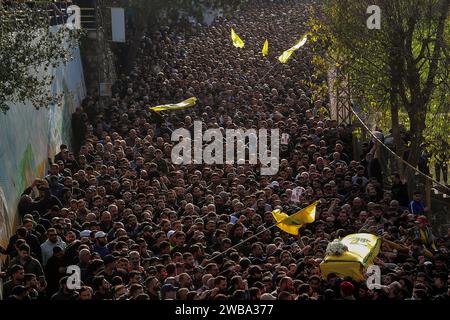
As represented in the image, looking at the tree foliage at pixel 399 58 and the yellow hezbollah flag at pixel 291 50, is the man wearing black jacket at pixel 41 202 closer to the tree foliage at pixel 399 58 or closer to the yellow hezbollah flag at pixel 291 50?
the tree foliage at pixel 399 58

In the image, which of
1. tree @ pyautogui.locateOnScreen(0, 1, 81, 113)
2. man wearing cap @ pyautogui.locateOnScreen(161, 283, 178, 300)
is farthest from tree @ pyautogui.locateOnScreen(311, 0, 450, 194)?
Result: man wearing cap @ pyautogui.locateOnScreen(161, 283, 178, 300)

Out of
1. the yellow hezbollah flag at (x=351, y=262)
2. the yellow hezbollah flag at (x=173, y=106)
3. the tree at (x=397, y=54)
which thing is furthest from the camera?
the yellow hezbollah flag at (x=173, y=106)

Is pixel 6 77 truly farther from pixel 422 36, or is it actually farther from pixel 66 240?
pixel 422 36

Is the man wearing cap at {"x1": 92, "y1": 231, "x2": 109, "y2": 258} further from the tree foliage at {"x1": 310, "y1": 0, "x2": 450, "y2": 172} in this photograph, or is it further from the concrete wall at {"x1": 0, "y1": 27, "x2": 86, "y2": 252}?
the tree foliage at {"x1": 310, "y1": 0, "x2": 450, "y2": 172}

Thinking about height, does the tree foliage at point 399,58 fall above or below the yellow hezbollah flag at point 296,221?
above

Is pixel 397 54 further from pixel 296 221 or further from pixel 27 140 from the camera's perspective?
pixel 27 140

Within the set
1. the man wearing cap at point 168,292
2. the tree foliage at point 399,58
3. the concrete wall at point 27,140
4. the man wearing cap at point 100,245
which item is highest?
the tree foliage at point 399,58

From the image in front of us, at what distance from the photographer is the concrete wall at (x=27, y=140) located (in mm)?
21172

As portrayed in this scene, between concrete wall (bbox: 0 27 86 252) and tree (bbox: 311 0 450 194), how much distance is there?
633 cm

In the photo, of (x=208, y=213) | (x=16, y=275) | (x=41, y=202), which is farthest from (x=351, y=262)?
(x=41, y=202)

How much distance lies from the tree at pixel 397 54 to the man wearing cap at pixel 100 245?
8985 mm

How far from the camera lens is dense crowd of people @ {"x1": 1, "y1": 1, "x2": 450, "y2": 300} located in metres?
15.3

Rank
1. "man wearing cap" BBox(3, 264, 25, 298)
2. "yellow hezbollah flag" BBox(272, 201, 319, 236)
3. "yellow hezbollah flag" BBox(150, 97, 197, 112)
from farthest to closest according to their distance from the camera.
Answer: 1. "yellow hezbollah flag" BBox(150, 97, 197, 112)
2. "yellow hezbollah flag" BBox(272, 201, 319, 236)
3. "man wearing cap" BBox(3, 264, 25, 298)

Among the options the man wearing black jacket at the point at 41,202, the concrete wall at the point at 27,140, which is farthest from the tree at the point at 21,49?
the concrete wall at the point at 27,140
